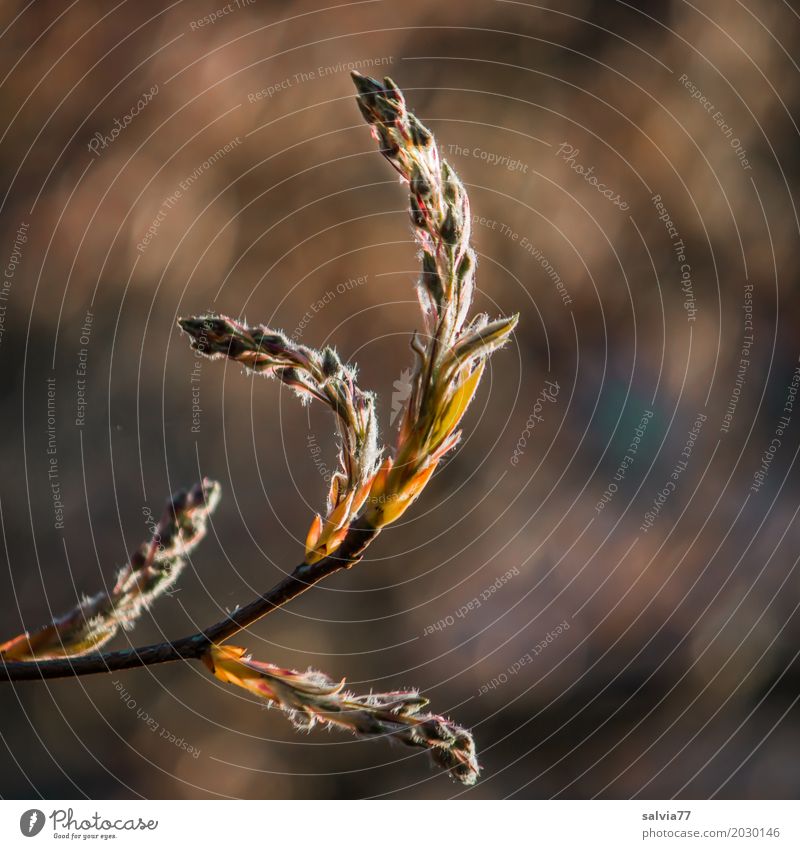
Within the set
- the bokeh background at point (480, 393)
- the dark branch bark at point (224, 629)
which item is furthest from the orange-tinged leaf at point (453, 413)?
the bokeh background at point (480, 393)

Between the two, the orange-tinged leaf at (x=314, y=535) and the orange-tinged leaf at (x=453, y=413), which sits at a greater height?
the orange-tinged leaf at (x=453, y=413)

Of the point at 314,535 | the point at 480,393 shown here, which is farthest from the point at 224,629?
the point at 480,393

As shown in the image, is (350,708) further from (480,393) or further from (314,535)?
(480,393)

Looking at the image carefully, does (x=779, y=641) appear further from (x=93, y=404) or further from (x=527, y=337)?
(x=93, y=404)

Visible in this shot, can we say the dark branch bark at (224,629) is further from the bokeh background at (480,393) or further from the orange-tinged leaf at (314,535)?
the bokeh background at (480,393)

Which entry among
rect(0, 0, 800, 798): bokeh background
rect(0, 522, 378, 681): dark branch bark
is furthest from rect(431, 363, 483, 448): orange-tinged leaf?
rect(0, 0, 800, 798): bokeh background
